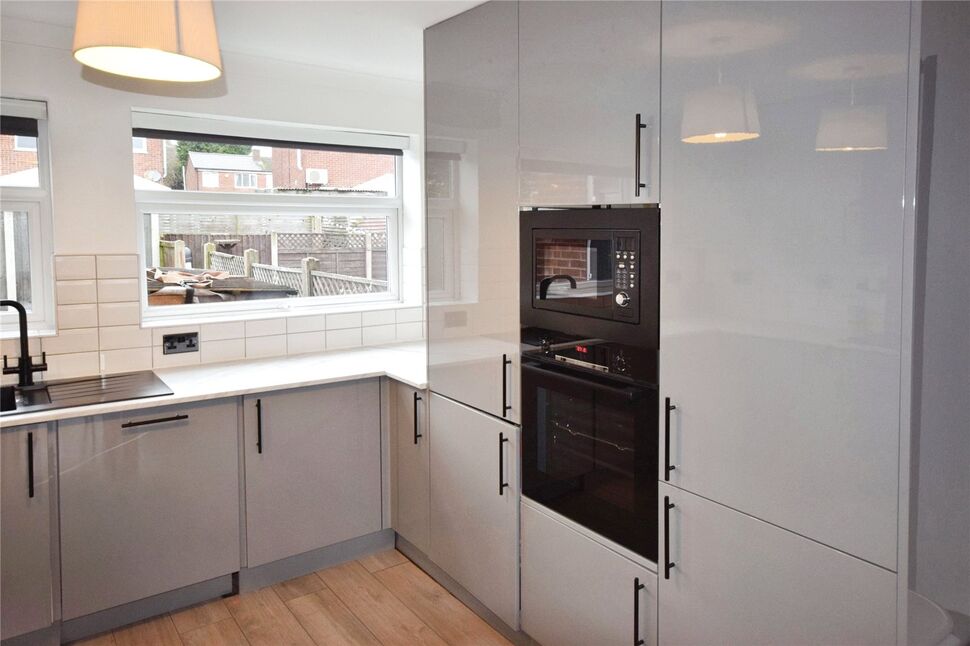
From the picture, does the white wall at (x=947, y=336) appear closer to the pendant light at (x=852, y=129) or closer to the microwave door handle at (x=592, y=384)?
the pendant light at (x=852, y=129)

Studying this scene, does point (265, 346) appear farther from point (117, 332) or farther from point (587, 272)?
point (587, 272)

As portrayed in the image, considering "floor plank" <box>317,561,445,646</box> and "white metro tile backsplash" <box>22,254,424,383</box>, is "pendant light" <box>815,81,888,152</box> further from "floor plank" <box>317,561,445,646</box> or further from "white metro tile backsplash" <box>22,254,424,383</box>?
"white metro tile backsplash" <box>22,254,424,383</box>

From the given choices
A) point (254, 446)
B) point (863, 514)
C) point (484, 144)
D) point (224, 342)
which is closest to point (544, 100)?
point (484, 144)

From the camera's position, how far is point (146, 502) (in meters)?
2.73

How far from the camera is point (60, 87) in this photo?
2959 mm

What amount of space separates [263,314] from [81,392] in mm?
1022

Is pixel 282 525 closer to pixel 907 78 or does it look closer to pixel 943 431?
pixel 943 431

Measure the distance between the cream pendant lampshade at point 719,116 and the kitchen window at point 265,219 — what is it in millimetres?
2376

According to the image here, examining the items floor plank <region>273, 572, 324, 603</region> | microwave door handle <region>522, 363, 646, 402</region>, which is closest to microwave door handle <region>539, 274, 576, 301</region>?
microwave door handle <region>522, 363, 646, 402</region>

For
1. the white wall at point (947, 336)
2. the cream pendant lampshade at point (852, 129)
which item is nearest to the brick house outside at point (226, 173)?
the cream pendant lampshade at point (852, 129)

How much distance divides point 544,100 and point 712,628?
1.59 meters

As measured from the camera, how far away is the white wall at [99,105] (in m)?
2.90

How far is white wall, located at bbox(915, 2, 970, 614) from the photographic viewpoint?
4.68 ft

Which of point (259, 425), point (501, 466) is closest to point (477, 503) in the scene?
point (501, 466)
